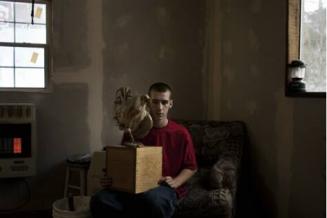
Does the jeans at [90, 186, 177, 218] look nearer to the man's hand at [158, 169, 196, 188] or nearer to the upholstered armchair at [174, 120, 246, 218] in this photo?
the man's hand at [158, 169, 196, 188]

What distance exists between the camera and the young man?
214 centimetres

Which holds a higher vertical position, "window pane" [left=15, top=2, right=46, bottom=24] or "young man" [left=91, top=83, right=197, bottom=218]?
"window pane" [left=15, top=2, right=46, bottom=24]

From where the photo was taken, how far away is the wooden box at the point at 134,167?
208cm

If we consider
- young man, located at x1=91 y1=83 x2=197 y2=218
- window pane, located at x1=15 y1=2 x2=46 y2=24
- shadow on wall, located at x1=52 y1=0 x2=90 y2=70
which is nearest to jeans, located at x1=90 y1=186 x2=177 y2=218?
young man, located at x1=91 y1=83 x2=197 y2=218

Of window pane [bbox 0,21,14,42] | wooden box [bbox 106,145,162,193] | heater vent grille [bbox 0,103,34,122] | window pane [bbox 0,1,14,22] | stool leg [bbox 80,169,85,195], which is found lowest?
stool leg [bbox 80,169,85,195]

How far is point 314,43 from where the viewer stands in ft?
9.16

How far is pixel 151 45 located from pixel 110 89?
23.6 inches

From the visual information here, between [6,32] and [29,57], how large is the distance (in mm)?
294

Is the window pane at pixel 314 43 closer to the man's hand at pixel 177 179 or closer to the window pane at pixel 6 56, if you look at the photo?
the man's hand at pixel 177 179

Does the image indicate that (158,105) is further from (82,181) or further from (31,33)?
(31,33)

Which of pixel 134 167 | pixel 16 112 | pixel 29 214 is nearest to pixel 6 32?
pixel 16 112

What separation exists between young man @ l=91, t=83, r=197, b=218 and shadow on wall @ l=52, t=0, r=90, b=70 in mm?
1383

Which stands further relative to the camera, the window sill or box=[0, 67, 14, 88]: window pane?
box=[0, 67, 14, 88]: window pane

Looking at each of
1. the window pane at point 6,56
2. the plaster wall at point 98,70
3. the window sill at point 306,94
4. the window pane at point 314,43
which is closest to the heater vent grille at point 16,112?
the plaster wall at point 98,70
